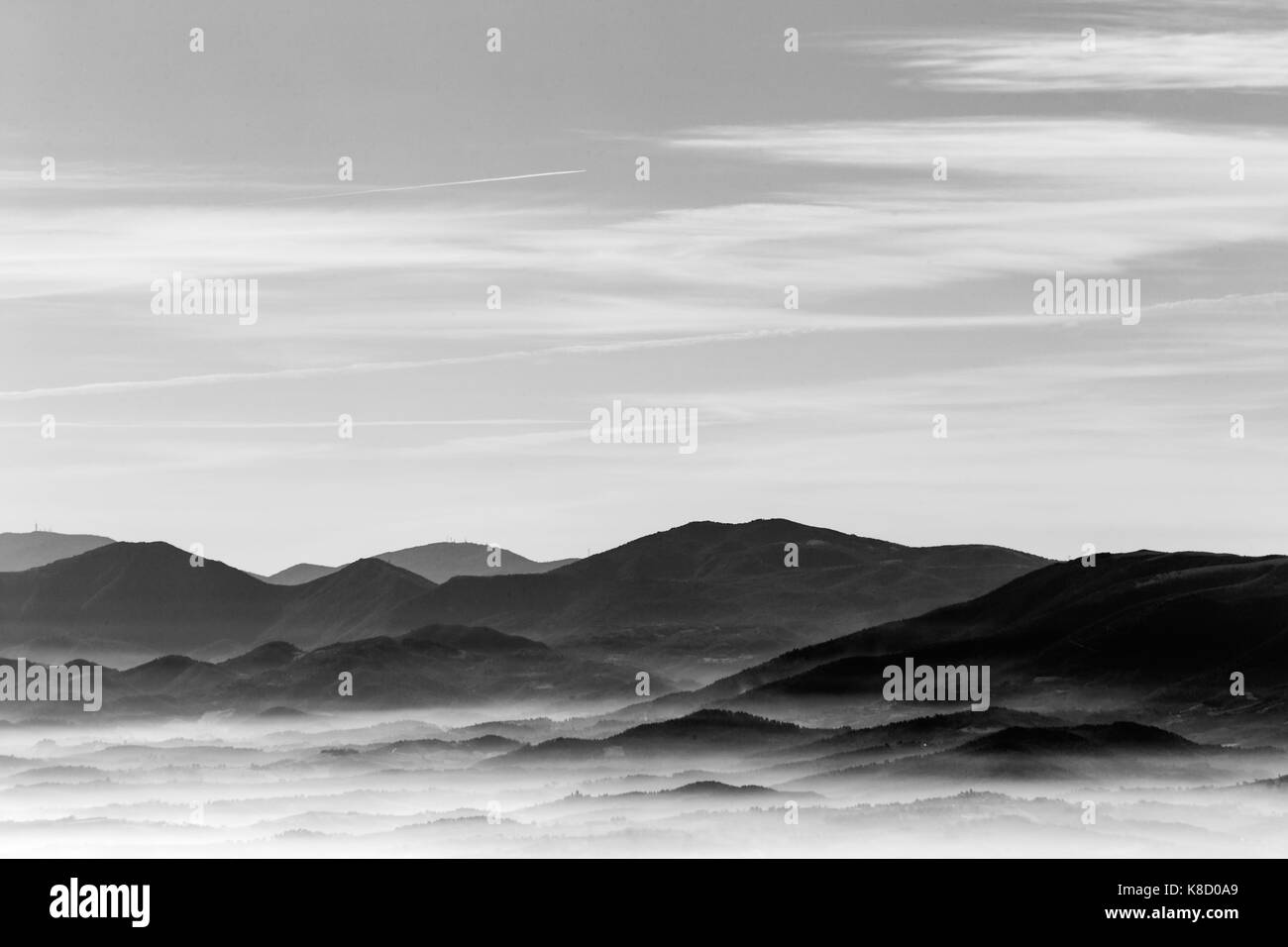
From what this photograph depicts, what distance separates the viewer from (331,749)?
591ft

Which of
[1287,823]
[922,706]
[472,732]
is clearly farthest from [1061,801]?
[472,732]

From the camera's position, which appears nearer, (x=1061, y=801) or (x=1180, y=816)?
(x=1180, y=816)

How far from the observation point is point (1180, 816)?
130 m

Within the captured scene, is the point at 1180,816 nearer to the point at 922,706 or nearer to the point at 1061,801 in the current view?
the point at 1061,801
